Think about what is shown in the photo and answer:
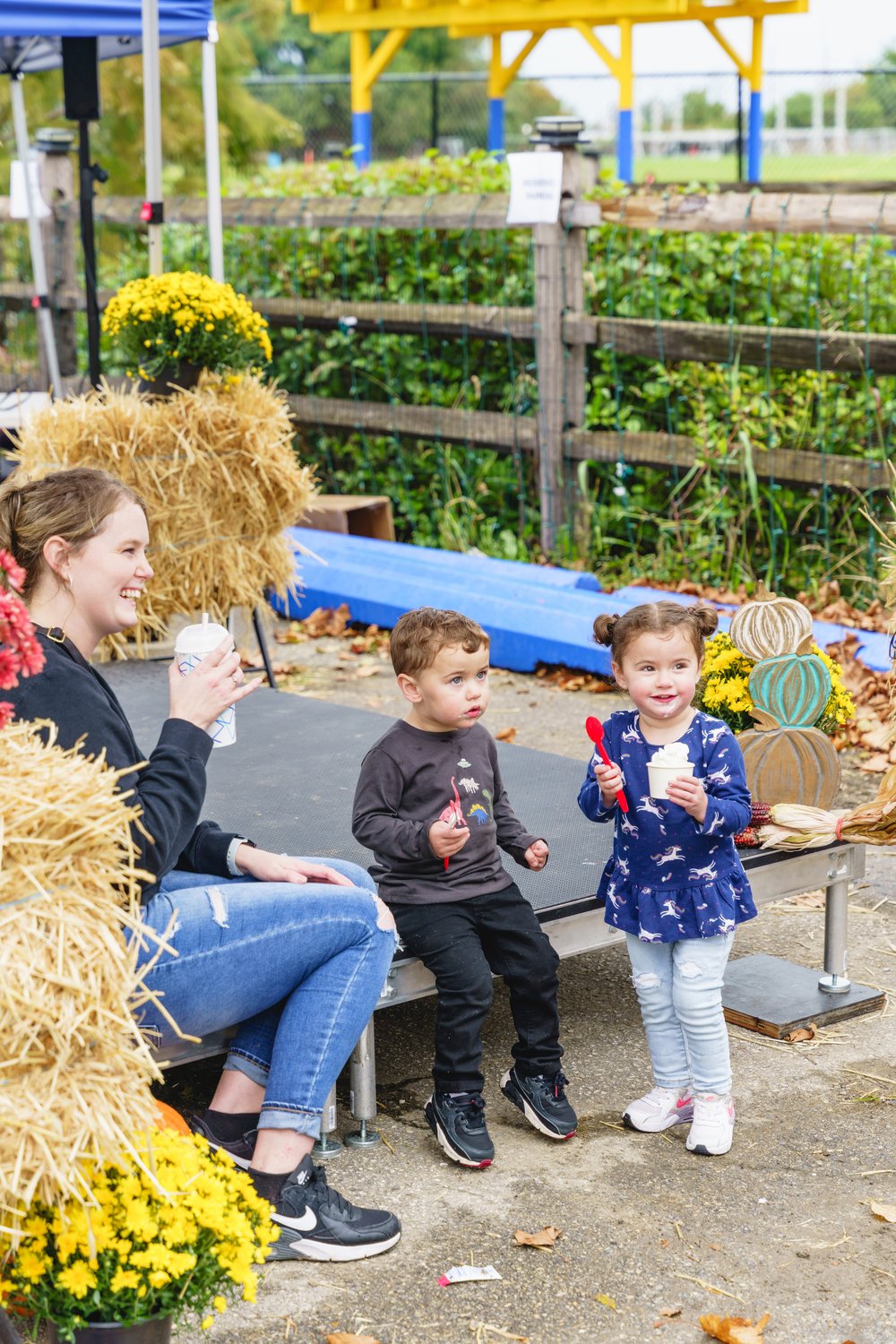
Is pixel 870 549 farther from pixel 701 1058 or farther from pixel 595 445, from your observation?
pixel 701 1058

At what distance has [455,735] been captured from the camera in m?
3.09

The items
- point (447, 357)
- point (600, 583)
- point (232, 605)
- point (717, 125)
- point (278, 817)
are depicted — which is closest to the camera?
point (278, 817)

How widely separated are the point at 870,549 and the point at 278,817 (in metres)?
3.86

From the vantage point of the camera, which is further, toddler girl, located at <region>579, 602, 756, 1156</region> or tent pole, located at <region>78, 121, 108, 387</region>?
tent pole, located at <region>78, 121, 108, 387</region>

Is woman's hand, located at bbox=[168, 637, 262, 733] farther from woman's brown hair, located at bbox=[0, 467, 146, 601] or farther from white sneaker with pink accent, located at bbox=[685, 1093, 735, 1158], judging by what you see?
white sneaker with pink accent, located at bbox=[685, 1093, 735, 1158]

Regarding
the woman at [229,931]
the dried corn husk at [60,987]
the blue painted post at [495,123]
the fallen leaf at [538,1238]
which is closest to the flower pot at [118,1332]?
the dried corn husk at [60,987]

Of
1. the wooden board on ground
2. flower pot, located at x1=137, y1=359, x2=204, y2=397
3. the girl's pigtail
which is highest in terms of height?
flower pot, located at x1=137, y1=359, x2=204, y2=397

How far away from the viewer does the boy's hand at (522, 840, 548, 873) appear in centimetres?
304

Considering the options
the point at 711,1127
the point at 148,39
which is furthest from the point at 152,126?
the point at 711,1127

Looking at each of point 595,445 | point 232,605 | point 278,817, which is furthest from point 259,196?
point 278,817

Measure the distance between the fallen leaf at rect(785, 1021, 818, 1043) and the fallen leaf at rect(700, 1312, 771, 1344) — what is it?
3.59 ft

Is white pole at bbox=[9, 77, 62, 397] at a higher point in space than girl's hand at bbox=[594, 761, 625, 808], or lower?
higher

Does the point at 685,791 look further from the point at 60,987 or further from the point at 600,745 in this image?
the point at 60,987

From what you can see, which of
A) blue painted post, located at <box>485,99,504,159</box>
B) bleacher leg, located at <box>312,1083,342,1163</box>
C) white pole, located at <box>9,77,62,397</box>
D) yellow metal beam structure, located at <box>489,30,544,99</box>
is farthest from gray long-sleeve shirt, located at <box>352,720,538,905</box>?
blue painted post, located at <box>485,99,504,159</box>
